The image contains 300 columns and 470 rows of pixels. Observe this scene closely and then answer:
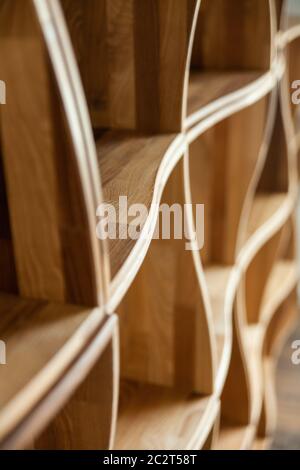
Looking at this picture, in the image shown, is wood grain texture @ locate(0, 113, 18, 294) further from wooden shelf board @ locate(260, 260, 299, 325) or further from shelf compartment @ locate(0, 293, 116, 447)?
wooden shelf board @ locate(260, 260, 299, 325)

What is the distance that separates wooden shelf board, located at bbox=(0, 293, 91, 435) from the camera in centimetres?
47

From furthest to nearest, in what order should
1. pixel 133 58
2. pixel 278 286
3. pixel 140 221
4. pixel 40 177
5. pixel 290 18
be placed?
pixel 278 286, pixel 290 18, pixel 133 58, pixel 140 221, pixel 40 177

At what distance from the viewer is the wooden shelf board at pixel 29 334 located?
469 mm

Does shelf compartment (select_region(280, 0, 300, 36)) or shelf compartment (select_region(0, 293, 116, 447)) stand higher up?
shelf compartment (select_region(280, 0, 300, 36))

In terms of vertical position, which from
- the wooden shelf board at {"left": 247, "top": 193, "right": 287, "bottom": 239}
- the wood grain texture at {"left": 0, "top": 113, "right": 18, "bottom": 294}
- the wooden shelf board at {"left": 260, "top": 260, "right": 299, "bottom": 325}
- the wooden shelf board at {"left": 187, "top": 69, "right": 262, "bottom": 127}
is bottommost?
the wooden shelf board at {"left": 260, "top": 260, "right": 299, "bottom": 325}

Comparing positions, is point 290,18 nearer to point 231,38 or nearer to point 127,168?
point 231,38

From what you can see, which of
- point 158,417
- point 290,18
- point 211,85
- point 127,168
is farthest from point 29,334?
point 290,18

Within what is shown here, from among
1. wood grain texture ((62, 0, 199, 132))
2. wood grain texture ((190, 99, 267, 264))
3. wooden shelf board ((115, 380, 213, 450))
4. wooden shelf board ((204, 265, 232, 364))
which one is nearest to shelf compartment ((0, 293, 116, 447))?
wood grain texture ((62, 0, 199, 132))

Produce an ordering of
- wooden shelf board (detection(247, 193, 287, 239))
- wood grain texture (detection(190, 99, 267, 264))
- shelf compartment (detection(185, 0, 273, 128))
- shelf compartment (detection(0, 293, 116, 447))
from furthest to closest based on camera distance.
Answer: wooden shelf board (detection(247, 193, 287, 239)), wood grain texture (detection(190, 99, 267, 264)), shelf compartment (detection(185, 0, 273, 128)), shelf compartment (detection(0, 293, 116, 447))

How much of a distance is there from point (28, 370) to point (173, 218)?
482 mm

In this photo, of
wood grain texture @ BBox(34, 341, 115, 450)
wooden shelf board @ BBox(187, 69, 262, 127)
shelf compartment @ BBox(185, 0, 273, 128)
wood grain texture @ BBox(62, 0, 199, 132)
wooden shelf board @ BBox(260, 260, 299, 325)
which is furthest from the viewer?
wooden shelf board @ BBox(260, 260, 299, 325)

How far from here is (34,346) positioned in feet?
1.68

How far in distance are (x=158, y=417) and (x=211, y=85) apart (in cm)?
65

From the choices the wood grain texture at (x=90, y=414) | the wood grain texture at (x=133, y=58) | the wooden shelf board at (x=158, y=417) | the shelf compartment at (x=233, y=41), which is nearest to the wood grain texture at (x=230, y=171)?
the shelf compartment at (x=233, y=41)
